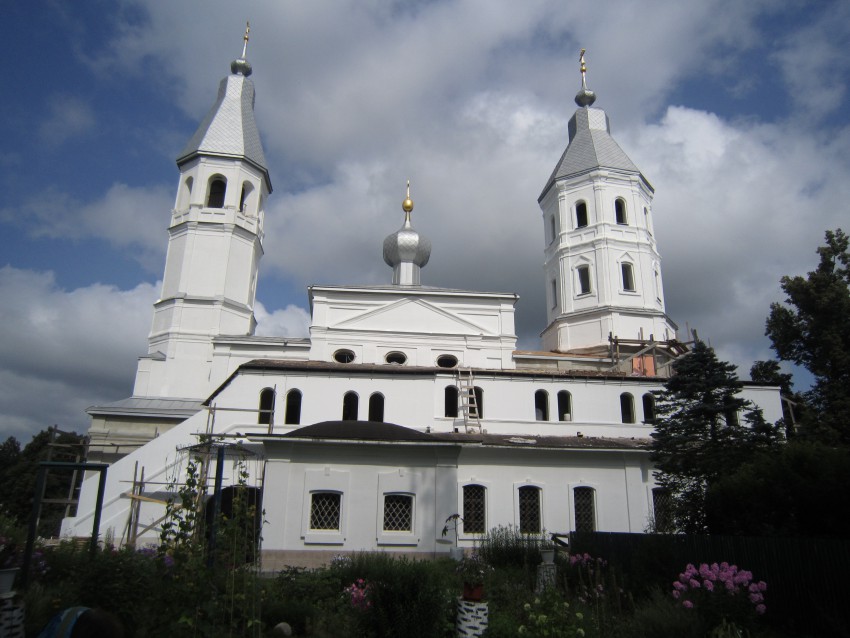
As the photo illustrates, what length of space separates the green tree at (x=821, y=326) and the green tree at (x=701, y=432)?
32.0 feet

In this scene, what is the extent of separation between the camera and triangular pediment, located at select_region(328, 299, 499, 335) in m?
29.3

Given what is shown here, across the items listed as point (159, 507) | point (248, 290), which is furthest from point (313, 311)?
point (159, 507)

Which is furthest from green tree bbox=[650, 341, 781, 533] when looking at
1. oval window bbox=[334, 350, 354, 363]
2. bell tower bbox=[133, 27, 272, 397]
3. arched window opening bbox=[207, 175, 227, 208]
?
arched window opening bbox=[207, 175, 227, 208]

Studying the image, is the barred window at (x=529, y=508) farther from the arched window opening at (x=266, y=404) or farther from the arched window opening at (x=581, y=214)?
the arched window opening at (x=581, y=214)

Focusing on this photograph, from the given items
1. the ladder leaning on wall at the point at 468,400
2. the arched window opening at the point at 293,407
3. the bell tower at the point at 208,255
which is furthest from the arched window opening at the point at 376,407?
the bell tower at the point at 208,255

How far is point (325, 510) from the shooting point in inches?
734

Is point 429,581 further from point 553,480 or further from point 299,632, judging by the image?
point 553,480

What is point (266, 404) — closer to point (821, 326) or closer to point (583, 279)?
point (583, 279)

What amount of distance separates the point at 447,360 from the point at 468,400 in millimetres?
5969

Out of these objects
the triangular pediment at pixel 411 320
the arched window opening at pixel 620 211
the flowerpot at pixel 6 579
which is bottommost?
the flowerpot at pixel 6 579

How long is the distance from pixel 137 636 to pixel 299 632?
2.79m

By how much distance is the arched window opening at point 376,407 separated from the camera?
76.4 feet

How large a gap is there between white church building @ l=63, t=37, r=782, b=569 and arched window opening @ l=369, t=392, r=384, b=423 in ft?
0.31

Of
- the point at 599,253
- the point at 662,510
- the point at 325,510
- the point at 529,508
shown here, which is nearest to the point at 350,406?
the point at 325,510
